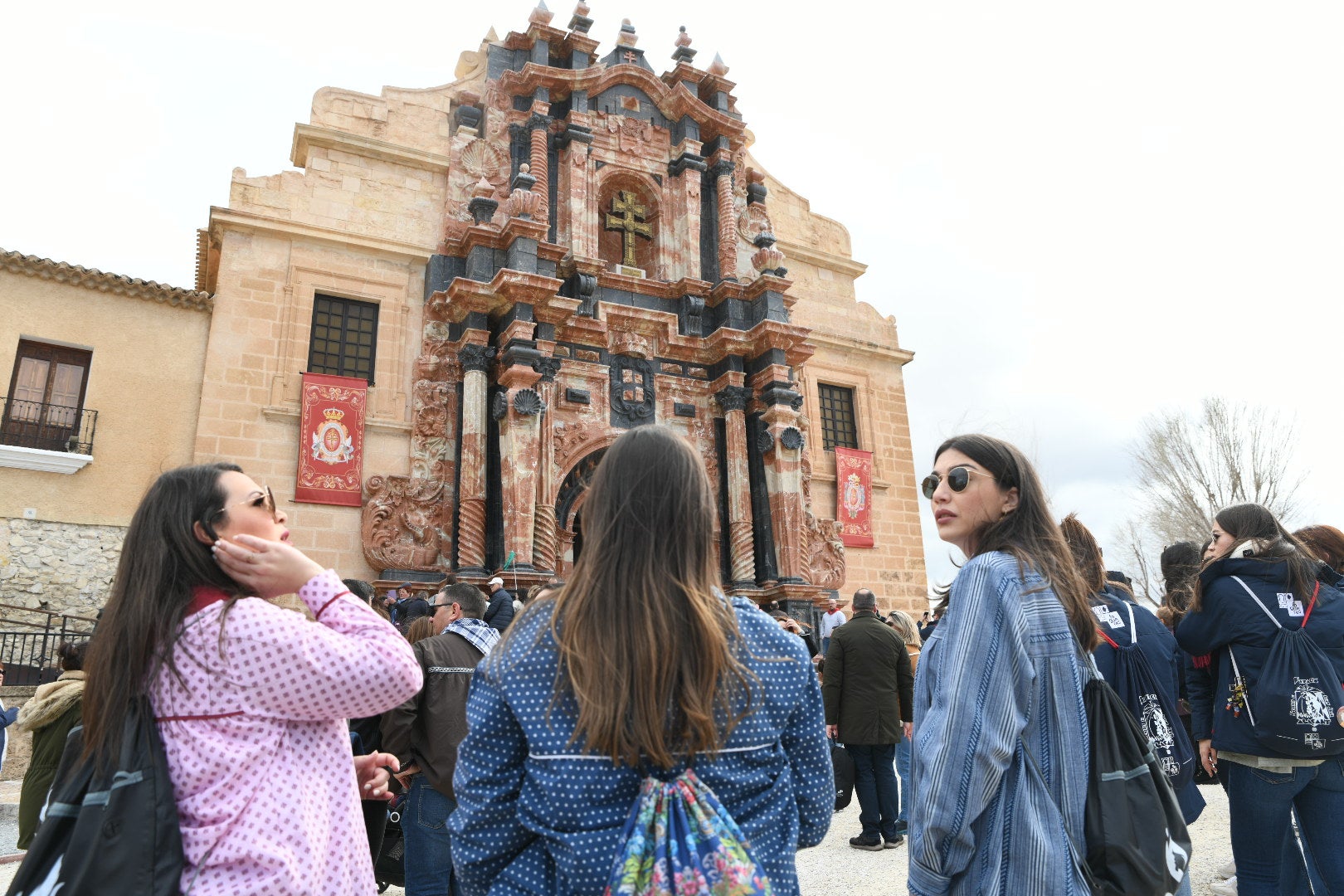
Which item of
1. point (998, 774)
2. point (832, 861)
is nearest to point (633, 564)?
point (998, 774)

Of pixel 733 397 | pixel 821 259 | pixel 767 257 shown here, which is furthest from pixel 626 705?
pixel 821 259

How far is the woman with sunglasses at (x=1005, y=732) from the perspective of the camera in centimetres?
208

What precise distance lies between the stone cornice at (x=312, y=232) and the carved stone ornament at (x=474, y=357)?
2081 mm

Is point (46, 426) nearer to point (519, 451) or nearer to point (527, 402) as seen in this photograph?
point (519, 451)

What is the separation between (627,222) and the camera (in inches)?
643

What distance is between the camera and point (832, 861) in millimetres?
5809

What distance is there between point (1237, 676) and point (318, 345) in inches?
514

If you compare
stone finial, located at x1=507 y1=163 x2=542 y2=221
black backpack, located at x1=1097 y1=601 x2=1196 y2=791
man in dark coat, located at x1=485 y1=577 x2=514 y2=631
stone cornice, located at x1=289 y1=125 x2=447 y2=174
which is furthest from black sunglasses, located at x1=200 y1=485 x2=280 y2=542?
stone cornice, located at x1=289 y1=125 x2=447 y2=174

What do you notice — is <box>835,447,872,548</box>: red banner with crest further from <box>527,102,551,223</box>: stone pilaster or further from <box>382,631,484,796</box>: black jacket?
<box>382,631,484,796</box>: black jacket

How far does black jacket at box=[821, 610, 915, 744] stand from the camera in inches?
250

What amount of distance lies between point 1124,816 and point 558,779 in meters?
1.44

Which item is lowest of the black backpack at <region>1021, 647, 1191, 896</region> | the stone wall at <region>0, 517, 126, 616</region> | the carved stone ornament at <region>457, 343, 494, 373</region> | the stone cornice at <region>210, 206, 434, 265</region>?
the black backpack at <region>1021, 647, 1191, 896</region>

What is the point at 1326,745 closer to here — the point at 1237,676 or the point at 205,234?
the point at 1237,676

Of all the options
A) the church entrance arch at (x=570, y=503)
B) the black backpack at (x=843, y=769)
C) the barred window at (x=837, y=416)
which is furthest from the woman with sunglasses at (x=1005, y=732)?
the barred window at (x=837, y=416)
